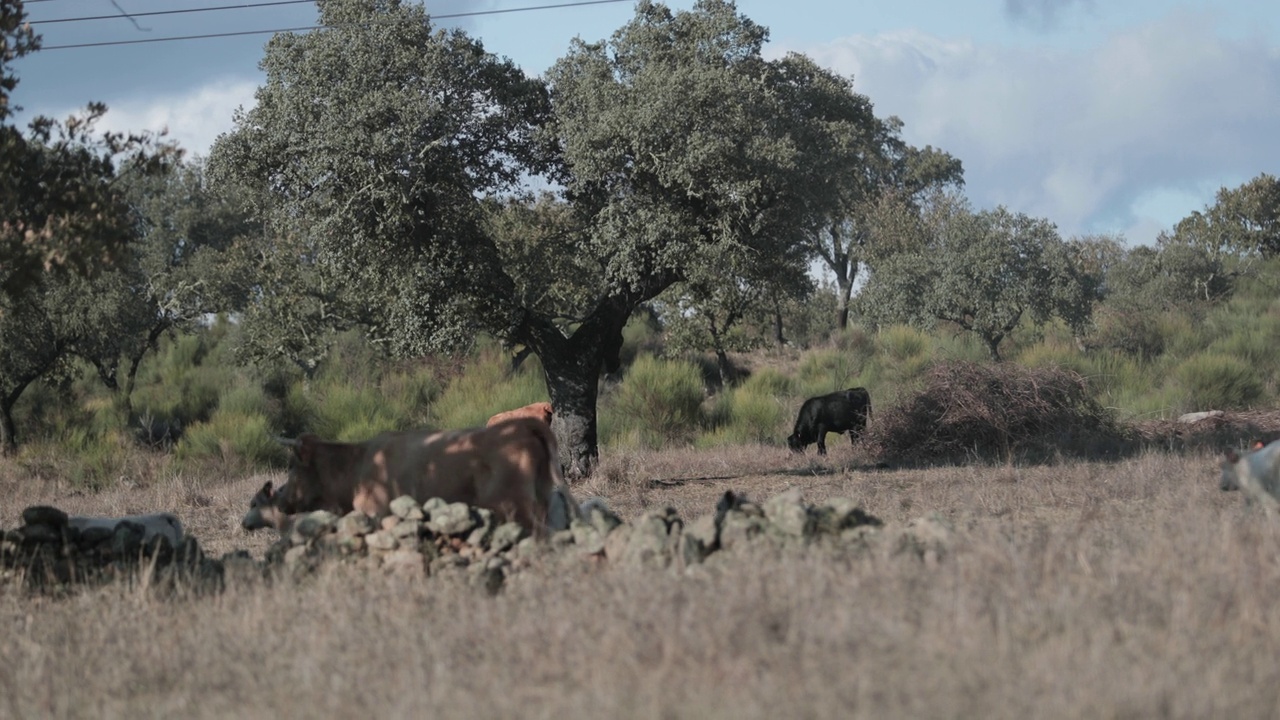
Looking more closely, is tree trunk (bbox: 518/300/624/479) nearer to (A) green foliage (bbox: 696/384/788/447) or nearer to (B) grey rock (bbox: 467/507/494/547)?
(A) green foliage (bbox: 696/384/788/447)

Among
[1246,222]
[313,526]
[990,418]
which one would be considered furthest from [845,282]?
[313,526]

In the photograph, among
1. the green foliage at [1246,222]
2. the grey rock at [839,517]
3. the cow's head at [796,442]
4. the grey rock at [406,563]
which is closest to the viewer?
the grey rock at [839,517]

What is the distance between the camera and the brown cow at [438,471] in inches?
396

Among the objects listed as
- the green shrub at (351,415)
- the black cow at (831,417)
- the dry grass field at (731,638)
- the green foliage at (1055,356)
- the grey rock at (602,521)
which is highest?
the green foliage at (1055,356)

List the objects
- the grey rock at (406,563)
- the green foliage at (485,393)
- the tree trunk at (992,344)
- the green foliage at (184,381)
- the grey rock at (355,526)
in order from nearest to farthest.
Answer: the grey rock at (406,563) < the grey rock at (355,526) < the green foliage at (485,393) < the green foliage at (184,381) < the tree trunk at (992,344)

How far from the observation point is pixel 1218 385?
27.6m

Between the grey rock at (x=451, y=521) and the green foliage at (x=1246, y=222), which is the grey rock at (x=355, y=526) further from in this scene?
the green foliage at (x=1246, y=222)

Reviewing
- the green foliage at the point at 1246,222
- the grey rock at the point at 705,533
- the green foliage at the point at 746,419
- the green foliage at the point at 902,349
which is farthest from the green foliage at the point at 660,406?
the green foliage at the point at 1246,222

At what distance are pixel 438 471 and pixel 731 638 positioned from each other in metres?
4.70

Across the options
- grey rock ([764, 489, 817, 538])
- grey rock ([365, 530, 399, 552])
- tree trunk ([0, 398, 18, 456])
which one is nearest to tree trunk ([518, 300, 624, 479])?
grey rock ([365, 530, 399, 552])

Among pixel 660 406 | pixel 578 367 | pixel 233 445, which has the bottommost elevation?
pixel 233 445

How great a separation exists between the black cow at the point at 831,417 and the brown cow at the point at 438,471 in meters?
13.8

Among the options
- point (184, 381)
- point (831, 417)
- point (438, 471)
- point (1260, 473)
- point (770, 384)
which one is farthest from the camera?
point (184, 381)

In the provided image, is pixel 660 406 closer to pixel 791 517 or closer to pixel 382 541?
pixel 382 541
